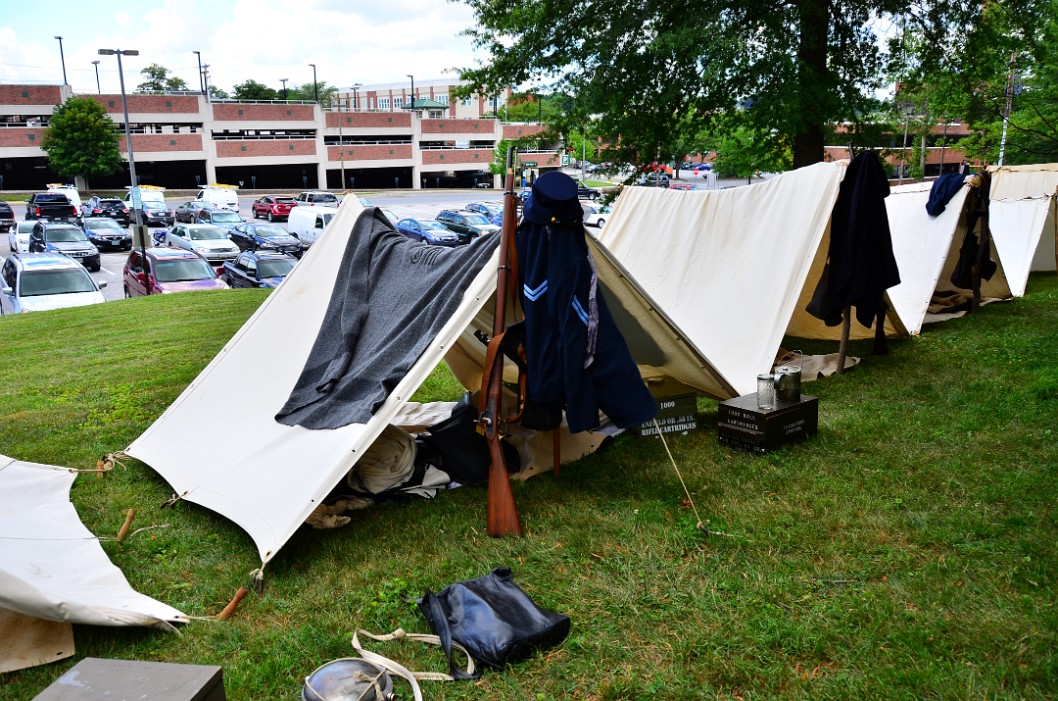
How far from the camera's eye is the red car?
3756 cm

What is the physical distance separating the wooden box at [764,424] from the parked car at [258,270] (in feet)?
45.5

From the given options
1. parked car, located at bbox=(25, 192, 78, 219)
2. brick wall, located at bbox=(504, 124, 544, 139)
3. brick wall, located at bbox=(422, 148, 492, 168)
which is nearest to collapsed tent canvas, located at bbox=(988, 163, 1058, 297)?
parked car, located at bbox=(25, 192, 78, 219)

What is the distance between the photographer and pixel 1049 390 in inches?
239

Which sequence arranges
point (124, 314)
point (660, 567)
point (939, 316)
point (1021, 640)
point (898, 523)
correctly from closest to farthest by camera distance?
point (1021, 640), point (660, 567), point (898, 523), point (939, 316), point (124, 314)

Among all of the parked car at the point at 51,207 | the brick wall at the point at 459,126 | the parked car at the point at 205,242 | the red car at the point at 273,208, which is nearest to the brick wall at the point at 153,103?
the parked car at the point at 51,207

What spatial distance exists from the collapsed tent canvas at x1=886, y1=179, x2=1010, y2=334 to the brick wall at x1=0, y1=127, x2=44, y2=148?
51088mm

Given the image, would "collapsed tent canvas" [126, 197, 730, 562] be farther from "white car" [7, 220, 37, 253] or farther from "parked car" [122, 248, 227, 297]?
"white car" [7, 220, 37, 253]

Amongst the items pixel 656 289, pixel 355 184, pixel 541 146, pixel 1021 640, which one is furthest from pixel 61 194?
pixel 1021 640

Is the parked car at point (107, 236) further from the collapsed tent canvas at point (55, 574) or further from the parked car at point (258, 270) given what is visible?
the collapsed tent canvas at point (55, 574)

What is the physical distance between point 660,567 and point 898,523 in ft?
4.45

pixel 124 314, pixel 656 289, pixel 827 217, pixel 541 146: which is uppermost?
pixel 541 146

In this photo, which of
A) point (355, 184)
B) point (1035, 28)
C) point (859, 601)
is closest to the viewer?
point (859, 601)

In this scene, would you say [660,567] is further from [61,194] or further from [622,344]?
[61,194]

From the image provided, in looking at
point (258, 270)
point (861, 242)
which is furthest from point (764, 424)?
point (258, 270)
